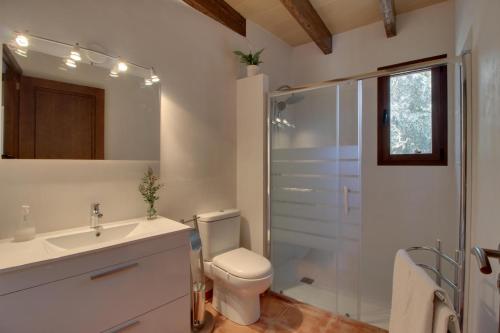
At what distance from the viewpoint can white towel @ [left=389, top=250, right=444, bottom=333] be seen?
0.84 meters

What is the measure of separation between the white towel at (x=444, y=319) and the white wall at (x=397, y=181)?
1.54 m

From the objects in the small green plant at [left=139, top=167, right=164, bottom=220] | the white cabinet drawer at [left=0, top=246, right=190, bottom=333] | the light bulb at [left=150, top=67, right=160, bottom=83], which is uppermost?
the light bulb at [left=150, top=67, right=160, bottom=83]

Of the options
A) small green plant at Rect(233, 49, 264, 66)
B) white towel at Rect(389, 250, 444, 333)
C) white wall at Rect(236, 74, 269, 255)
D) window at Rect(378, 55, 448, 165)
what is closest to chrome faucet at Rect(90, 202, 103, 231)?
white wall at Rect(236, 74, 269, 255)

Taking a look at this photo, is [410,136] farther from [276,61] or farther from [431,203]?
[276,61]

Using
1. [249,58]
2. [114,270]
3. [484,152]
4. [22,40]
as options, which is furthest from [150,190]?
[484,152]

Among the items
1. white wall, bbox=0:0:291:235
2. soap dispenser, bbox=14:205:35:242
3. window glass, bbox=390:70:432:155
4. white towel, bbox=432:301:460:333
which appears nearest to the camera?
white towel, bbox=432:301:460:333

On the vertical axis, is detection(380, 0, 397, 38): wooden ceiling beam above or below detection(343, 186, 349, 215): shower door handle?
above

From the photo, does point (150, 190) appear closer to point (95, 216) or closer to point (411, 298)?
point (95, 216)

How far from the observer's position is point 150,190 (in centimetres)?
174

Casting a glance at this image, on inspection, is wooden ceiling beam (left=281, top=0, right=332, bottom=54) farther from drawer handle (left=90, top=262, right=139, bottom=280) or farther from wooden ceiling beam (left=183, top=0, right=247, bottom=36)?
drawer handle (left=90, top=262, right=139, bottom=280)

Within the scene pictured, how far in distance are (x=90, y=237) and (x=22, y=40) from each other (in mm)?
1125

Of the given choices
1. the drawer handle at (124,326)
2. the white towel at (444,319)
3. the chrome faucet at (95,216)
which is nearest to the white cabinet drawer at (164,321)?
the drawer handle at (124,326)

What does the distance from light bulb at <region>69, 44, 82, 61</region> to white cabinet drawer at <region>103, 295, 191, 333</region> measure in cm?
152

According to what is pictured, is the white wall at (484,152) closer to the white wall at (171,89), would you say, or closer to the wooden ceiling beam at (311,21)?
the wooden ceiling beam at (311,21)
